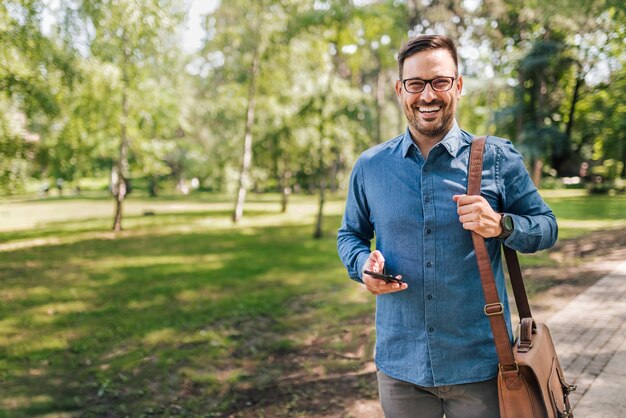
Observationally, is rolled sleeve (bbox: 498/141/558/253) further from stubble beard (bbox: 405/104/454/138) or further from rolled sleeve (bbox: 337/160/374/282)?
rolled sleeve (bbox: 337/160/374/282)

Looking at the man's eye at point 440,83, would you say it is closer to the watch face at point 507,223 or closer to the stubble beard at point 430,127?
the stubble beard at point 430,127

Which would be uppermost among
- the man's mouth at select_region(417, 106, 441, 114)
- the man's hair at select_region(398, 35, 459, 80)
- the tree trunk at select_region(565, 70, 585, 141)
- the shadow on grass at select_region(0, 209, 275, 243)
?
the tree trunk at select_region(565, 70, 585, 141)

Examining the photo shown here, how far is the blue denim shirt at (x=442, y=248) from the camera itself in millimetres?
1909

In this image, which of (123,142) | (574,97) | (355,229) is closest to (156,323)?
(355,229)

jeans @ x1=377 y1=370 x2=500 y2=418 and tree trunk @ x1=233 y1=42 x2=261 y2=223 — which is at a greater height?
tree trunk @ x1=233 y1=42 x2=261 y2=223

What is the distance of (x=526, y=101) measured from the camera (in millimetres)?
13320

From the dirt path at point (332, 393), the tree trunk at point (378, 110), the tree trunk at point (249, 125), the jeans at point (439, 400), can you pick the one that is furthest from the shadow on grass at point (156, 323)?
the tree trunk at point (378, 110)

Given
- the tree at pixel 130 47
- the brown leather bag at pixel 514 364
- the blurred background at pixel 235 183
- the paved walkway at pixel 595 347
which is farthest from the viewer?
the tree at pixel 130 47

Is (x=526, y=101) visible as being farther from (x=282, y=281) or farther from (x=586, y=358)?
(x=586, y=358)

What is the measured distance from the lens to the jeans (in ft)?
6.21

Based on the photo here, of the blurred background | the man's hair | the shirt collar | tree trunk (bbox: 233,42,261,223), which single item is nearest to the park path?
the blurred background

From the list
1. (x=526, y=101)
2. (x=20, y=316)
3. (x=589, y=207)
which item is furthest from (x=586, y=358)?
(x=589, y=207)

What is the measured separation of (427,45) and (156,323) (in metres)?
7.20

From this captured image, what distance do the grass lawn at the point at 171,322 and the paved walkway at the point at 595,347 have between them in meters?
2.23
